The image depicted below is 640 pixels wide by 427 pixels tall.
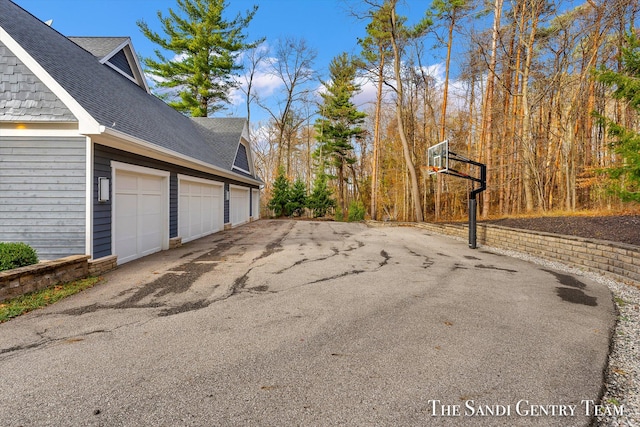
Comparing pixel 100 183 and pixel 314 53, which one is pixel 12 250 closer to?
pixel 100 183

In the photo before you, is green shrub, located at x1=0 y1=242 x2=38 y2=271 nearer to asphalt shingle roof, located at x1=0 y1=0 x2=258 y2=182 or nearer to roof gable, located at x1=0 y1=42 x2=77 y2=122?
roof gable, located at x1=0 y1=42 x2=77 y2=122

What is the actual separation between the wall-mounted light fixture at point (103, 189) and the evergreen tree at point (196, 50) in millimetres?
16579

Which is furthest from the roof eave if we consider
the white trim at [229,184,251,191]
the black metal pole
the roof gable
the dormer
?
the black metal pole

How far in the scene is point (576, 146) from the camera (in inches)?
494

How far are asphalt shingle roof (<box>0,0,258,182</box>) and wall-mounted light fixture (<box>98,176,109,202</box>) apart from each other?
1005 mm

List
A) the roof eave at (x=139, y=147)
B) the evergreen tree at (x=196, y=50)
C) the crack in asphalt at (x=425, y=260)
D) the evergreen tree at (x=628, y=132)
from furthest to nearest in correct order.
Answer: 1. the evergreen tree at (x=196, y=50)
2. the crack in asphalt at (x=425, y=260)
3. the roof eave at (x=139, y=147)
4. the evergreen tree at (x=628, y=132)

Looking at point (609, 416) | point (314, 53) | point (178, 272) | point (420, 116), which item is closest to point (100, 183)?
point (178, 272)

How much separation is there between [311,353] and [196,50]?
22515mm

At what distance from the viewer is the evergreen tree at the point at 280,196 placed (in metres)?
21.9

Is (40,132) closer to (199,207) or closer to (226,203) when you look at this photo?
(199,207)

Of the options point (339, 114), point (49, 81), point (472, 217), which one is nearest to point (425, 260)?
point (472, 217)

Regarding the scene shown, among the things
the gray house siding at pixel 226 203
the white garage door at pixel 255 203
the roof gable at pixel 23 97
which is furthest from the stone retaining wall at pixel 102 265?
the white garage door at pixel 255 203

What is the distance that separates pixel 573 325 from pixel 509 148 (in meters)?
13.5

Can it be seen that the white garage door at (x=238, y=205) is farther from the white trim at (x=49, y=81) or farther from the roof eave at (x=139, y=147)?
the white trim at (x=49, y=81)
